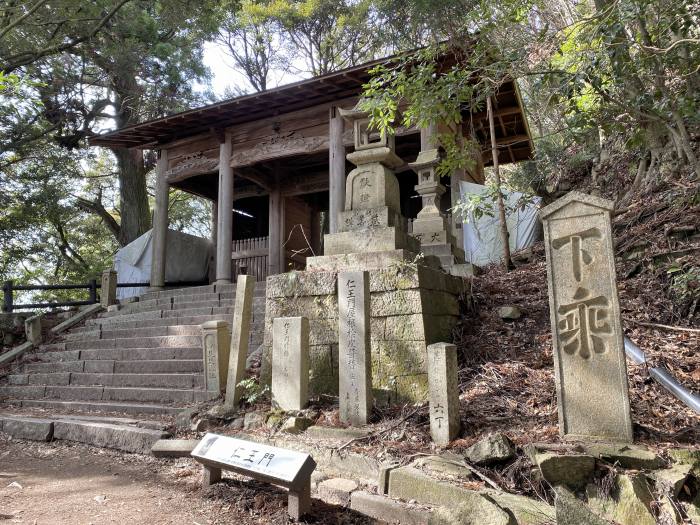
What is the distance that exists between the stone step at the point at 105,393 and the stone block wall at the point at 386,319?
1547mm

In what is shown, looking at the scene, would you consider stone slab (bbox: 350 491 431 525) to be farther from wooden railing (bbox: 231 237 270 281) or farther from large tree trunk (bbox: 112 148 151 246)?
large tree trunk (bbox: 112 148 151 246)

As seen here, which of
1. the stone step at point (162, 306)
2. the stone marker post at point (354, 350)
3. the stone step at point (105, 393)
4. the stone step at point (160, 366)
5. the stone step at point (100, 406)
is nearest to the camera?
the stone marker post at point (354, 350)

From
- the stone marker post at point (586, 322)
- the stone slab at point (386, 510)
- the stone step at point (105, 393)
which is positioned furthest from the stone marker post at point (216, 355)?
the stone marker post at point (586, 322)

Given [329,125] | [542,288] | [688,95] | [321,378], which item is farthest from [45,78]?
[688,95]

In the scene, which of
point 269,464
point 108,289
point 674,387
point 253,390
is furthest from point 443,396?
point 108,289

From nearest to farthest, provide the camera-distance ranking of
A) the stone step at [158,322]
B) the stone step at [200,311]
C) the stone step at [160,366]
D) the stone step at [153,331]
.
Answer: the stone step at [160,366]
the stone step at [153,331]
the stone step at [158,322]
the stone step at [200,311]

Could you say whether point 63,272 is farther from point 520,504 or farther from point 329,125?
point 520,504

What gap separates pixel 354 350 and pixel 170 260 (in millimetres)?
10409

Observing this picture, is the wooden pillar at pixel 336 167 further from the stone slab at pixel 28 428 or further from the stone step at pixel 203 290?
the stone slab at pixel 28 428

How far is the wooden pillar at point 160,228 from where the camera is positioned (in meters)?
11.6

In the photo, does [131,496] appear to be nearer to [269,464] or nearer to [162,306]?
[269,464]

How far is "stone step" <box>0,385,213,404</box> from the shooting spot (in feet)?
19.7

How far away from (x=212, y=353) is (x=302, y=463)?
122 inches

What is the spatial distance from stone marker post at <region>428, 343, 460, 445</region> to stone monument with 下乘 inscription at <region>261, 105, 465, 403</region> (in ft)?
2.31
